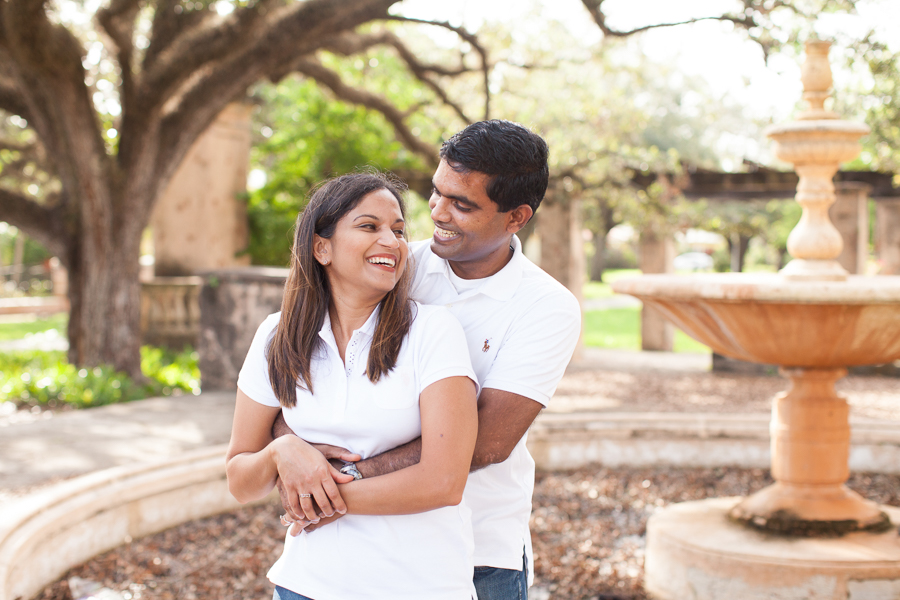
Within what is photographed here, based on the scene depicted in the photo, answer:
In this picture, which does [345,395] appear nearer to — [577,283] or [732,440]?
[732,440]

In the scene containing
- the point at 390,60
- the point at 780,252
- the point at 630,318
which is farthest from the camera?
the point at 780,252

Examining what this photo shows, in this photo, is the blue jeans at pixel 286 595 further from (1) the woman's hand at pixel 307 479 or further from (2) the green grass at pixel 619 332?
(2) the green grass at pixel 619 332

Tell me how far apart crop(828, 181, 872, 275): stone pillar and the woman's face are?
1215 centimetres

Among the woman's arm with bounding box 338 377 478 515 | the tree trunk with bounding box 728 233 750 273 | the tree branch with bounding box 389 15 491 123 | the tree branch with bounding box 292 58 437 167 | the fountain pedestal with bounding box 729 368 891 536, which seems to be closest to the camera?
the woman's arm with bounding box 338 377 478 515

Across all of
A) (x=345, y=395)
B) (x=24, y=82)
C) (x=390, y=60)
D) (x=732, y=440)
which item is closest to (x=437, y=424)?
(x=345, y=395)

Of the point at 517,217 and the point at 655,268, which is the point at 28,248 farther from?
the point at 517,217

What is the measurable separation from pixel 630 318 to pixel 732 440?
16.5 metres

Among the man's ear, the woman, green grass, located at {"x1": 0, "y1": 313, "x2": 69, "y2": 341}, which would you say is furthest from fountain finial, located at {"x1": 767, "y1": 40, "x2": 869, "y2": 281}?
green grass, located at {"x1": 0, "y1": 313, "x2": 69, "y2": 341}

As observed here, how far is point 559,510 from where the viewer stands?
15.8 feet

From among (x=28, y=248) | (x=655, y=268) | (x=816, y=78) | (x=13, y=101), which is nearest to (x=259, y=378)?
(x=816, y=78)

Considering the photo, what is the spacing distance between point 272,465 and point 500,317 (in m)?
0.63

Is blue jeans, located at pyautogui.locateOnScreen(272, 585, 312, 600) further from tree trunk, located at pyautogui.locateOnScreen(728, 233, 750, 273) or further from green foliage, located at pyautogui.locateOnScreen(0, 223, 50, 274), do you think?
tree trunk, located at pyautogui.locateOnScreen(728, 233, 750, 273)

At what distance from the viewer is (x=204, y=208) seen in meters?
13.7

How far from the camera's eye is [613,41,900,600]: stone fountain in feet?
11.2
